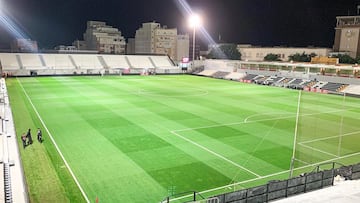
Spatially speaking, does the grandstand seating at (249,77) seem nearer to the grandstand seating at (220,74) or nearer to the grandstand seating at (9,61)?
the grandstand seating at (220,74)

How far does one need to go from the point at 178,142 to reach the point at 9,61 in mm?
54362

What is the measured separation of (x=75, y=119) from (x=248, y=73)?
43814 millimetres

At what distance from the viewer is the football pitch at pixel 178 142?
557 inches

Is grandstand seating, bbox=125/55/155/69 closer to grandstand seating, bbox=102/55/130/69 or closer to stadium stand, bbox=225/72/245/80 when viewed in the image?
grandstand seating, bbox=102/55/130/69

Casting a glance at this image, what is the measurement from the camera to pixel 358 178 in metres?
13.9

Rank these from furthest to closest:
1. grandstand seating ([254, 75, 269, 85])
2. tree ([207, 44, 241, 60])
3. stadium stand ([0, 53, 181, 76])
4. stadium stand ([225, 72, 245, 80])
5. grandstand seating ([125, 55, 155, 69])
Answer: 1. tree ([207, 44, 241, 60])
2. grandstand seating ([125, 55, 155, 69])
3. stadium stand ([225, 72, 245, 80])
4. stadium stand ([0, 53, 181, 76])
5. grandstand seating ([254, 75, 269, 85])

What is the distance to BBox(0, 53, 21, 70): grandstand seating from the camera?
5961 centimetres

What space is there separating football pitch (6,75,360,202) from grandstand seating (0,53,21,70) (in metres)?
29.9

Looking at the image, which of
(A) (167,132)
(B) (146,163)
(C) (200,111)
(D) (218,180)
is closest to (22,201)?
(B) (146,163)

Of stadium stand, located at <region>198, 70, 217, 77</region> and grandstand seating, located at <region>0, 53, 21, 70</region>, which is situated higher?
grandstand seating, located at <region>0, 53, 21, 70</region>

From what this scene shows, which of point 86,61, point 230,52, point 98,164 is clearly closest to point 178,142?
point 98,164

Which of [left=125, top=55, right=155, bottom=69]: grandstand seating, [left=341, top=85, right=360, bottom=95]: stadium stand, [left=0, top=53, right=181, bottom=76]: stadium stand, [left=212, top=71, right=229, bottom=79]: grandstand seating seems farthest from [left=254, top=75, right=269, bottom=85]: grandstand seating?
[left=125, top=55, right=155, bottom=69]: grandstand seating

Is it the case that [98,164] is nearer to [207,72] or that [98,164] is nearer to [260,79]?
[260,79]

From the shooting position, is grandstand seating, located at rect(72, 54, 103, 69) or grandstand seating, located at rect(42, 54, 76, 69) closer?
Answer: grandstand seating, located at rect(42, 54, 76, 69)
